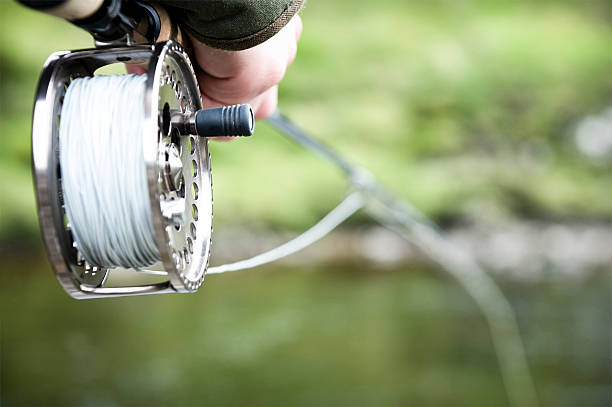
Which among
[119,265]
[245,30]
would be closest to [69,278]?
[119,265]

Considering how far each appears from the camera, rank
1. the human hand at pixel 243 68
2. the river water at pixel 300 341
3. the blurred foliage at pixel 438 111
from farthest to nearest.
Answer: the blurred foliage at pixel 438 111
the river water at pixel 300 341
the human hand at pixel 243 68

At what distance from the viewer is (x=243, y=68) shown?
0.64 meters

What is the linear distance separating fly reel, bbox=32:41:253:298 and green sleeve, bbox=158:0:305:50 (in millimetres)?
41

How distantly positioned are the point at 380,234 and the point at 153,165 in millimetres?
3649

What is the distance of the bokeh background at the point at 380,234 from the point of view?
3045 millimetres

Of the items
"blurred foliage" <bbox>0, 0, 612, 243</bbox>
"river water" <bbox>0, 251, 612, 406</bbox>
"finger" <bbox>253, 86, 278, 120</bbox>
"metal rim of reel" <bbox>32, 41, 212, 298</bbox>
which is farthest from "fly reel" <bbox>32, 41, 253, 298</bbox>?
"blurred foliage" <bbox>0, 0, 612, 243</bbox>

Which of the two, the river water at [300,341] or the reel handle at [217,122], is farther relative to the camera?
the river water at [300,341]

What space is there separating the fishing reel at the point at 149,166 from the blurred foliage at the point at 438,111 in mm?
3633

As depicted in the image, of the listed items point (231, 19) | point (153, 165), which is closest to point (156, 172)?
point (153, 165)

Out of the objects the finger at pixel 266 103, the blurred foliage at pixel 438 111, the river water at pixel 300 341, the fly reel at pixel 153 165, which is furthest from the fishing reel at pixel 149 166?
the blurred foliage at pixel 438 111

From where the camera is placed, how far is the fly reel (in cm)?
46

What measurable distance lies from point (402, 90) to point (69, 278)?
4309 mm

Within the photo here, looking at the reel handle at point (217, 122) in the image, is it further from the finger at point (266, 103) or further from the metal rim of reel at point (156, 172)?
the finger at point (266, 103)

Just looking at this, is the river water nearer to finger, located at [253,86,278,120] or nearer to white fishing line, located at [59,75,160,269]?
finger, located at [253,86,278,120]
